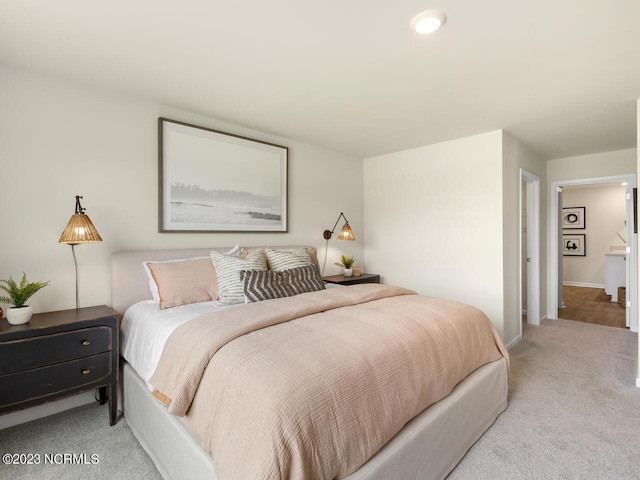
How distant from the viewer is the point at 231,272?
251 centimetres

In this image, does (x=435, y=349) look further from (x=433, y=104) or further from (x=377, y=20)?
(x=433, y=104)

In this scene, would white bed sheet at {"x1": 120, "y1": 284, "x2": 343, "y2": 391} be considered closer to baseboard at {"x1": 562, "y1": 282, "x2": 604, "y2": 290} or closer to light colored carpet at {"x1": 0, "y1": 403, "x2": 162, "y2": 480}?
light colored carpet at {"x1": 0, "y1": 403, "x2": 162, "y2": 480}

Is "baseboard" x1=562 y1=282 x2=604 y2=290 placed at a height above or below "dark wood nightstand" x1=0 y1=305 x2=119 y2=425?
below

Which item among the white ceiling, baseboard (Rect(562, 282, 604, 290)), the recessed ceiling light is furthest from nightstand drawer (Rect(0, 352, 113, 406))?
baseboard (Rect(562, 282, 604, 290))

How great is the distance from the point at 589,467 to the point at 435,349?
1.05 meters

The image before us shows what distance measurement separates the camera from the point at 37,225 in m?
2.23

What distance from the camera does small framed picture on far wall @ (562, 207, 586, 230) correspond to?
283 inches

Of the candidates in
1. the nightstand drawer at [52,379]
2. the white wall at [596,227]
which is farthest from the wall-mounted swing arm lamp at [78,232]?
the white wall at [596,227]

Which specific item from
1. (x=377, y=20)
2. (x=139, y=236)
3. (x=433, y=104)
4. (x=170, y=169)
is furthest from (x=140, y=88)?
(x=433, y=104)

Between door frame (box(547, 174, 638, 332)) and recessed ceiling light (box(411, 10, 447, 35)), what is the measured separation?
399 cm

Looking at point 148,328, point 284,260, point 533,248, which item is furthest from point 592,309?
point 148,328

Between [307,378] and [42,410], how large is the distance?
7.37 ft

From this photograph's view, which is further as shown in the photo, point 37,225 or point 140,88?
point 140,88

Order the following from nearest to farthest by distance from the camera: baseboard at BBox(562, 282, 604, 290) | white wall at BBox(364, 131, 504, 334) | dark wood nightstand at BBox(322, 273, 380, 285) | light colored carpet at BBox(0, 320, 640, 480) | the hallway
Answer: light colored carpet at BBox(0, 320, 640, 480) → white wall at BBox(364, 131, 504, 334) → dark wood nightstand at BBox(322, 273, 380, 285) → the hallway → baseboard at BBox(562, 282, 604, 290)
